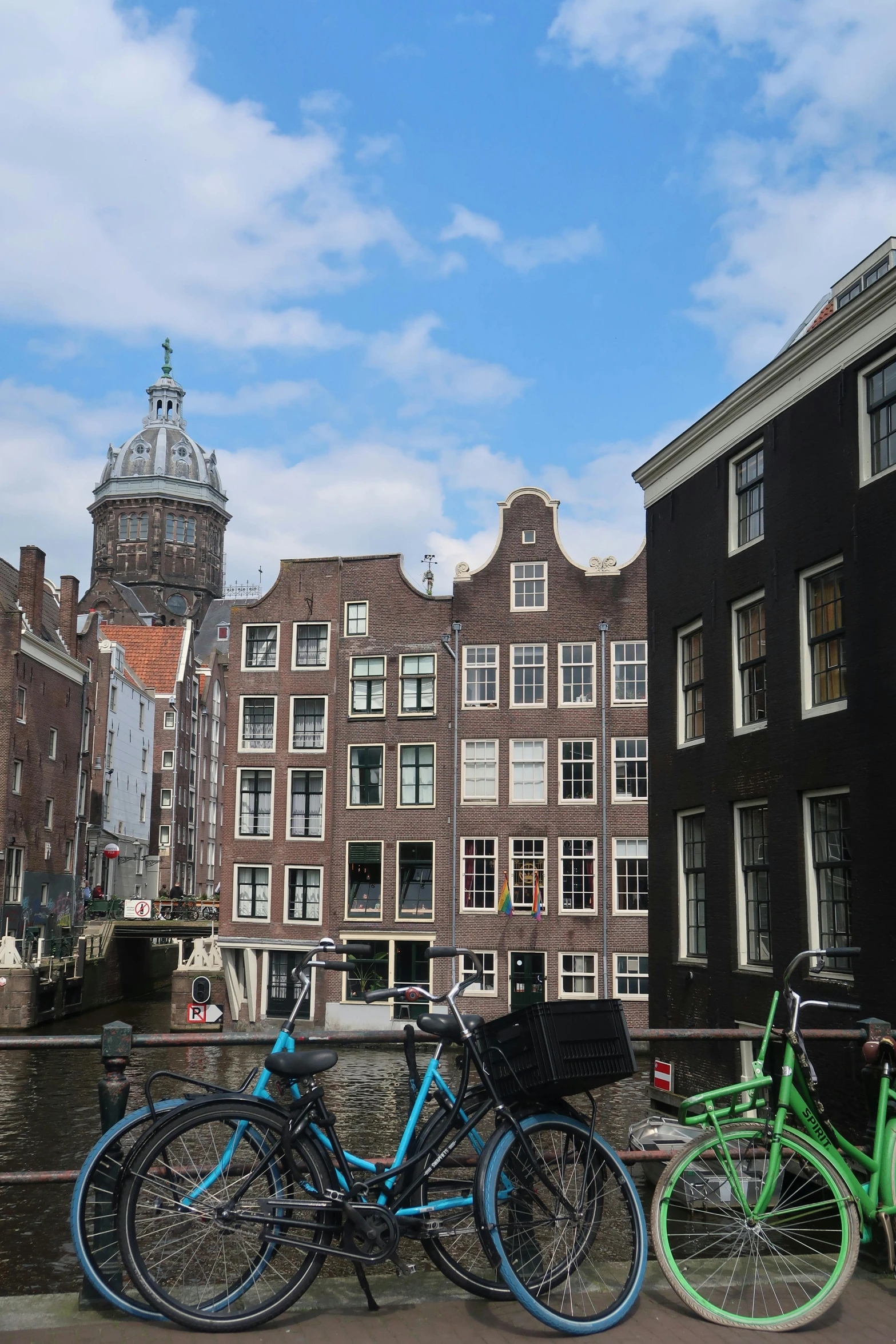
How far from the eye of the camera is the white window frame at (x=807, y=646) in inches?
655

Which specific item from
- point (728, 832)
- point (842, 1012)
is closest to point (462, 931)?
point (728, 832)

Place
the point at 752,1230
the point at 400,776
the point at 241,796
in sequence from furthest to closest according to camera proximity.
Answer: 1. the point at 241,796
2. the point at 400,776
3. the point at 752,1230

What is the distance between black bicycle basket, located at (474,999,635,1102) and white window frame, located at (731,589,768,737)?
1433cm

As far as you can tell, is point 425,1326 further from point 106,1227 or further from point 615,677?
point 615,677

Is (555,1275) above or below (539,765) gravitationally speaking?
below

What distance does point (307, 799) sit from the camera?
39156 mm

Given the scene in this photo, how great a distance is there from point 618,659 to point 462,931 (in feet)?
32.0

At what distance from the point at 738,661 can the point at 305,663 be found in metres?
22.6

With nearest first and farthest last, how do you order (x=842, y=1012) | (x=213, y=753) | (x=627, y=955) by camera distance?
(x=842, y=1012) < (x=627, y=955) < (x=213, y=753)

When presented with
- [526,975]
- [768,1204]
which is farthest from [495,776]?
[768,1204]

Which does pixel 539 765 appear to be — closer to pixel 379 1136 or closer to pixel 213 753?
pixel 379 1136

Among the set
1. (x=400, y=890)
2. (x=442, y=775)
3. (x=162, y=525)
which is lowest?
(x=400, y=890)

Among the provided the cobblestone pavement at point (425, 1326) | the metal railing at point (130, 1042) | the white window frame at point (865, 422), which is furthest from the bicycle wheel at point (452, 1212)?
the white window frame at point (865, 422)

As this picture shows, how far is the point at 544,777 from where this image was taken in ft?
121
